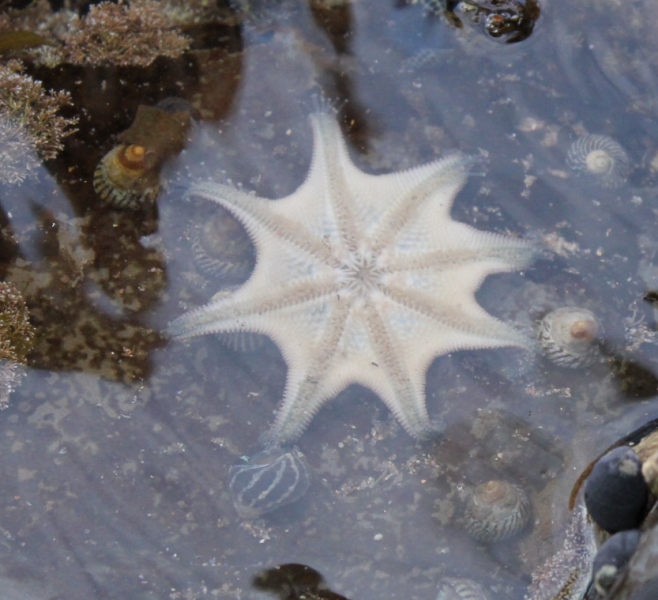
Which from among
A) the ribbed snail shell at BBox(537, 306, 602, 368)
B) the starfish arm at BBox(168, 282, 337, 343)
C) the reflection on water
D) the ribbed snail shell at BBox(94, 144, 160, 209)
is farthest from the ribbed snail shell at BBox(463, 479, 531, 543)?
the ribbed snail shell at BBox(94, 144, 160, 209)

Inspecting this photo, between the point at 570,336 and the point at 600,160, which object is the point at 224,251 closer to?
the point at 570,336

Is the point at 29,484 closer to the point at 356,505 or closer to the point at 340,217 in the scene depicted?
the point at 356,505

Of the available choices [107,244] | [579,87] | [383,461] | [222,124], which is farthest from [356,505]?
[579,87]

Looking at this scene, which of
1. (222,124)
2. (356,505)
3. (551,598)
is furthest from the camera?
(222,124)

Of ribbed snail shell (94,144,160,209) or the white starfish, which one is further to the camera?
ribbed snail shell (94,144,160,209)

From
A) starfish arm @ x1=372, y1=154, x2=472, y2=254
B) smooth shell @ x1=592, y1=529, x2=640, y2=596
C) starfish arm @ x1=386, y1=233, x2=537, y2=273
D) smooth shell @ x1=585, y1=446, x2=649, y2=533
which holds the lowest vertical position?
smooth shell @ x1=592, y1=529, x2=640, y2=596

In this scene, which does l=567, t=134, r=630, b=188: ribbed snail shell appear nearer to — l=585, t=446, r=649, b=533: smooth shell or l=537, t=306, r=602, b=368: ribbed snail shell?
l=537, t=306, r=602, b=368: ribbed snail shell

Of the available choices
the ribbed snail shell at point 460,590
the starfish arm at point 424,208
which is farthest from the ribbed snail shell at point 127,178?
the ribbed snail shell at point 460,590
